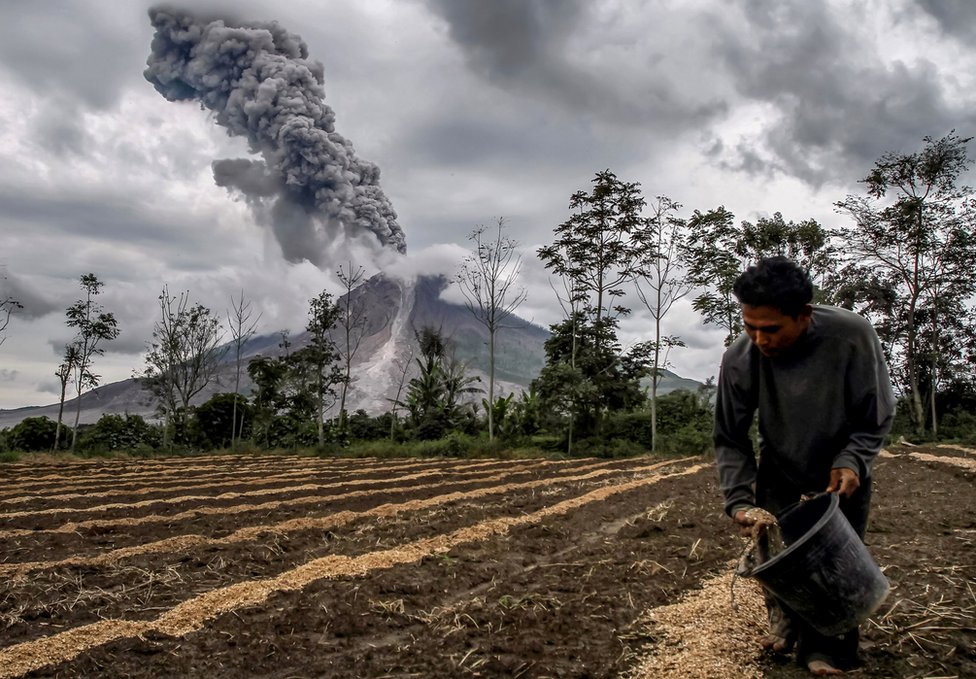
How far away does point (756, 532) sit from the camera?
2109mm

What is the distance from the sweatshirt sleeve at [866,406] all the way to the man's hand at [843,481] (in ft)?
0.06

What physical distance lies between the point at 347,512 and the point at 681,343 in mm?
14917

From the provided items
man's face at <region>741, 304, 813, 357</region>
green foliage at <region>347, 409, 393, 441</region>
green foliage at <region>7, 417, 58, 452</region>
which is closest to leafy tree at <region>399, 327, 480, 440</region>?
green foliage at <region>347, 409, 393, 441</region>

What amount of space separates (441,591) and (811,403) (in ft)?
7.33

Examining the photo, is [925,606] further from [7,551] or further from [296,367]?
[296,367]

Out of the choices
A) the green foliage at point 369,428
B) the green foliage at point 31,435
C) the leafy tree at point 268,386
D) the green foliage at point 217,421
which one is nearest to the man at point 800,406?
the green foliage at point 369,428

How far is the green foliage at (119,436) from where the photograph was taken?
22.4m

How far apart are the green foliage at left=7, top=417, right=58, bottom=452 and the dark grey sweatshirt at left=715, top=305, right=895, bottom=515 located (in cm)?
2393

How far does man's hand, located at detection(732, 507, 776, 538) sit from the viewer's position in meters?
2.11

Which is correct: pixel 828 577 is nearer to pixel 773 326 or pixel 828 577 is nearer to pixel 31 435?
pixel 773 326

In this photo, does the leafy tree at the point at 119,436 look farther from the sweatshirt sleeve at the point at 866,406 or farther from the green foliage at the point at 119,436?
the sweatshirt sleeve at the point at 866,406

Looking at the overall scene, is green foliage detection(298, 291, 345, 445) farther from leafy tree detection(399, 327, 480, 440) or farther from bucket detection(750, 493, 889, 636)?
bucket detection(750, 493, 889, 636)

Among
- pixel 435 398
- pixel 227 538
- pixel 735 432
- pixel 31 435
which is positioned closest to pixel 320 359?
pixel 435 398

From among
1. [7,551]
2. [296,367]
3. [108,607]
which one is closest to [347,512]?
[7,551]
